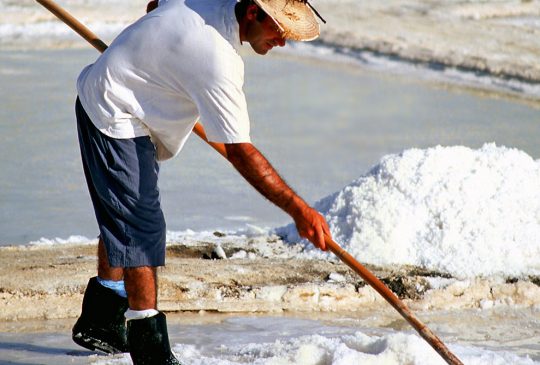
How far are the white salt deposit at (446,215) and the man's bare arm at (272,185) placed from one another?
1420mm

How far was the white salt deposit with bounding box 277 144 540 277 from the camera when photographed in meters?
4.30

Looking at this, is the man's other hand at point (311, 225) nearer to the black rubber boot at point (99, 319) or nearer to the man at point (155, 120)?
the man at point (155, 120)

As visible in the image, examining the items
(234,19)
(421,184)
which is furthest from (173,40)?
(421,184)

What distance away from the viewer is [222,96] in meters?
2.86

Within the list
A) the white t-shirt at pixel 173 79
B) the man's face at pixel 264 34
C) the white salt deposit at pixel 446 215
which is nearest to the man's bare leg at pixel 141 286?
the white t-shirt at pixel 173 79

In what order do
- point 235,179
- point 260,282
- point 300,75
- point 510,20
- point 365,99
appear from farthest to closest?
point 510,20 → point 300,75 → point 365,99 → point 235,179 → point 260,282

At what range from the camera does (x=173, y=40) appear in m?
2.93

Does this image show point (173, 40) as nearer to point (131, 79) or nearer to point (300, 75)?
point (131, 79)

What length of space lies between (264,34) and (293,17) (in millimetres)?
95

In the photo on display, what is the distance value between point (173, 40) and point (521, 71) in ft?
20.7

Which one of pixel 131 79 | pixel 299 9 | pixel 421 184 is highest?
pixel 299 9

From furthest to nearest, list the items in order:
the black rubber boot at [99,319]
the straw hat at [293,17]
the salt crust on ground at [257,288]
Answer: the salt crust on ground at [257,288], the black rubber boot at [99,319], the straw hat at [293,17]

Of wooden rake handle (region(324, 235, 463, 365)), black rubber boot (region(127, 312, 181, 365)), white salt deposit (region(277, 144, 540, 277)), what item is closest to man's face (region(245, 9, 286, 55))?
wooden rake handle (region(324, 235, 463, 365))

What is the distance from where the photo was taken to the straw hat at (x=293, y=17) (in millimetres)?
2848
